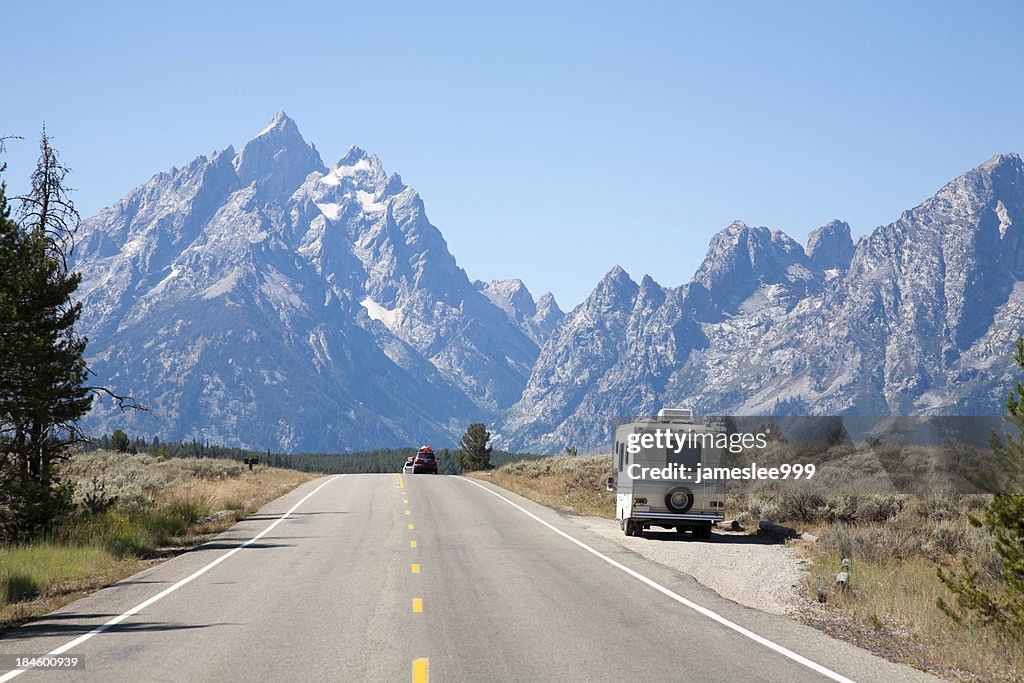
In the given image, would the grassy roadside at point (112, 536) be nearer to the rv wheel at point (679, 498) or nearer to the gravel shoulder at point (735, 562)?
the gravel shoulder at point (735, 562)

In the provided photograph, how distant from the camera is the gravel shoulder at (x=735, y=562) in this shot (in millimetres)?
15445

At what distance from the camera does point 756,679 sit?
934cm

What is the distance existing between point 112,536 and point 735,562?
13589 mm

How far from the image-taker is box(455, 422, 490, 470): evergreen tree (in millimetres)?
88375

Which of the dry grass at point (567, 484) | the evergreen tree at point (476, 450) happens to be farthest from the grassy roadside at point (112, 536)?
the evergreen tree at point (476, 450)

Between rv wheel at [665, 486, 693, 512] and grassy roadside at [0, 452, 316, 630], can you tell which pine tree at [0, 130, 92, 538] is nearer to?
grassy roadside at [0, 452, 316, 630]

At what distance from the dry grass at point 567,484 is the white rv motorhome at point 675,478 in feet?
25.8

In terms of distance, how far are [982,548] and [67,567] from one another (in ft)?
56.9

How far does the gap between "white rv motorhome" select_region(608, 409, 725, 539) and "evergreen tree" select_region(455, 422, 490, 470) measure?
212 feet

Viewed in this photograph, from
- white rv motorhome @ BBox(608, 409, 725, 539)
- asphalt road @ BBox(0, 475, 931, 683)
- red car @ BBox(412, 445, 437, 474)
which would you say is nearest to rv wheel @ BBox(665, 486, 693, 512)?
white rv motorhome @ BBox(608, 409, 725, 539)

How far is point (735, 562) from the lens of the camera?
1958cm

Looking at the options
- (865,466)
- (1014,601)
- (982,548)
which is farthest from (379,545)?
(865,466)

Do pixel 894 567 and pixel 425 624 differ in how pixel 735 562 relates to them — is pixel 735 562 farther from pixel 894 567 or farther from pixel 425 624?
pixel 425 624

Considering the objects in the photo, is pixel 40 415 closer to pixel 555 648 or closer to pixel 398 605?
pixel 398 605
